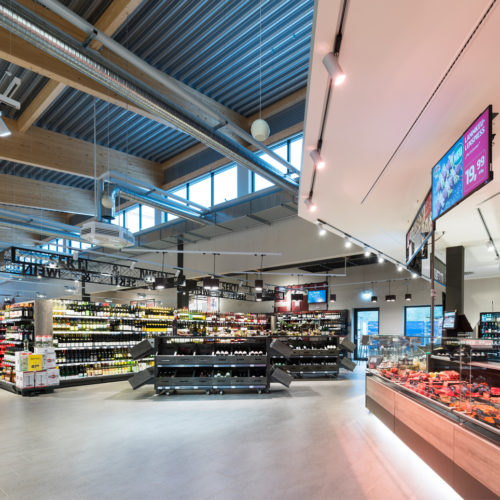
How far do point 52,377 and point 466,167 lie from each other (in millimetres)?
9885

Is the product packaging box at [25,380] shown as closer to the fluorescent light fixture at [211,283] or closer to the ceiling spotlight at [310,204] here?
the fluorescent light fixture at [211,283]

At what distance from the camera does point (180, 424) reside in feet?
19.7

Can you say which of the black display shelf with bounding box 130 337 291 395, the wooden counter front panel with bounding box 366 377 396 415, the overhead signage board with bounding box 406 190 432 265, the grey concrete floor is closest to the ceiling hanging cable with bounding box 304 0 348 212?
the overhead signage board with bounding box 406 190 432 265

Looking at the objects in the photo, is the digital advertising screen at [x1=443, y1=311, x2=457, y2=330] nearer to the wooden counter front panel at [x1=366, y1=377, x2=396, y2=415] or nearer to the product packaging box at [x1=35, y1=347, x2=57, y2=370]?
the wooden counter front panel at [x1=366, y1=377, x2=396, y2=415]

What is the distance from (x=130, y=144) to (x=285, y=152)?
4.45 metres

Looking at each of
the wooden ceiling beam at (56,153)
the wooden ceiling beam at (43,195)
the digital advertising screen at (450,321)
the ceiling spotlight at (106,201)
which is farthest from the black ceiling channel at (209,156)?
the digital advertising screen at (450,321)

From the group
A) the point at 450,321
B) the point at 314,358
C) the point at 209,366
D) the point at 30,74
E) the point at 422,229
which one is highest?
the point at 30,74

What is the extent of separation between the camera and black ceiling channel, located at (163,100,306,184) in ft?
30.0

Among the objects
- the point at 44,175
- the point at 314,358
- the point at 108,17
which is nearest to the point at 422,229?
the point at 108,17

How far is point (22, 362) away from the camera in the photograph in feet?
29.5

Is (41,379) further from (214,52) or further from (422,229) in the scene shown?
(422,229)

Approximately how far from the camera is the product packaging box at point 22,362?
8914 mm

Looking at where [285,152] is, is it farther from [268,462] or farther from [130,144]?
[268,462]

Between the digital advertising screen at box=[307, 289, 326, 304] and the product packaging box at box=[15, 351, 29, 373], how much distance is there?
14319 mm
